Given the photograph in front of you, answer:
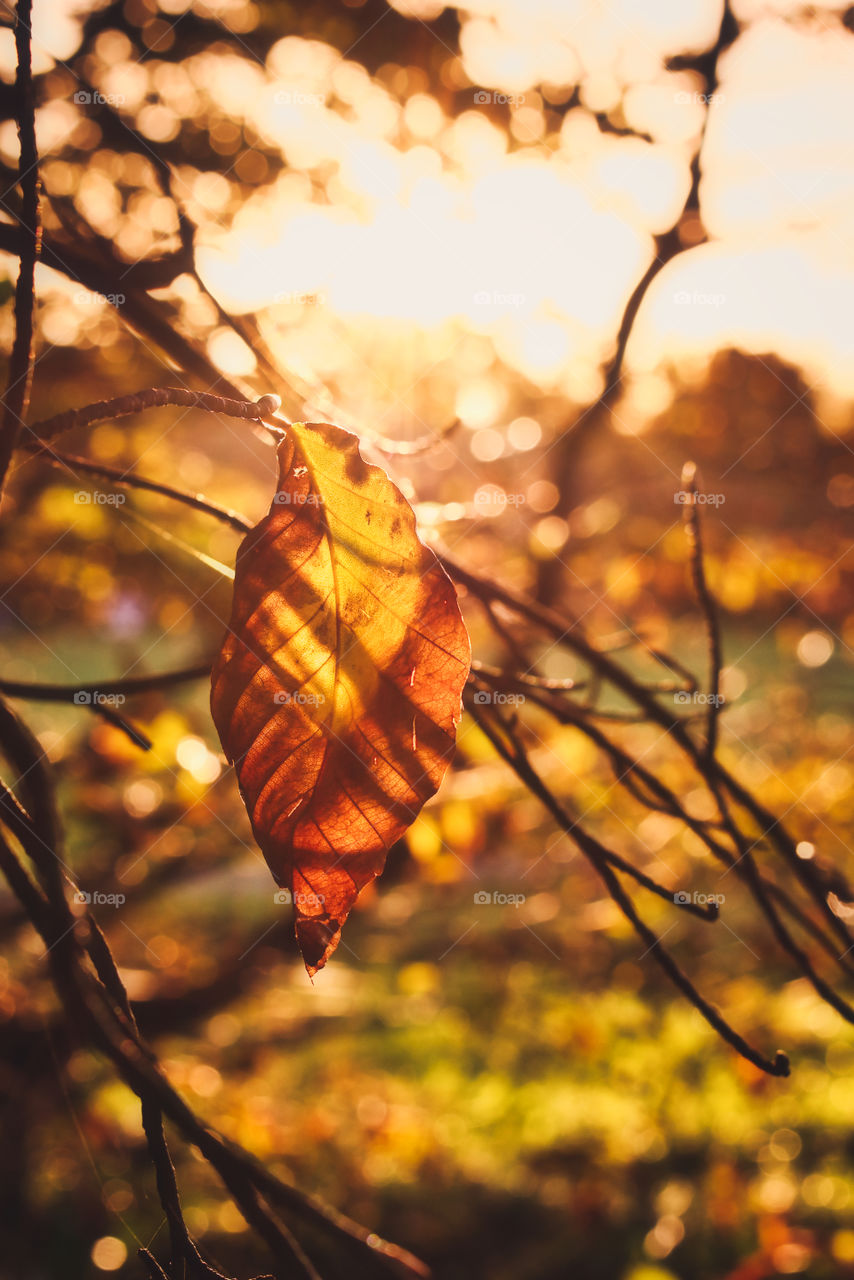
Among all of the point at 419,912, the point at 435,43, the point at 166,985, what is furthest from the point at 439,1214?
the point at 435,43

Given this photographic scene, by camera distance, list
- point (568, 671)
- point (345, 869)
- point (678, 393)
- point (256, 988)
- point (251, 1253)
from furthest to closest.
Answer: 1. point (568, 671)
2. point (678, 393)
3. point (256, 988)
4. point (251, 1253)
5. point (345, 869)

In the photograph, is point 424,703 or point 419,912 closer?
point 424,703

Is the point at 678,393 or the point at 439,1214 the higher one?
the point at 678,393

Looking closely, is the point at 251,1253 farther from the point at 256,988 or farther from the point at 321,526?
the point at 321,526

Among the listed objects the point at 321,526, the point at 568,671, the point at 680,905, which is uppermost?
the point at 568,671

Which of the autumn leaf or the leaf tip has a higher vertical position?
the autumn leaf

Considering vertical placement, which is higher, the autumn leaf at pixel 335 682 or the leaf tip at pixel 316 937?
the autumn leaf at pixel 335 682

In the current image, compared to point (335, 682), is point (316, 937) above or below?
below

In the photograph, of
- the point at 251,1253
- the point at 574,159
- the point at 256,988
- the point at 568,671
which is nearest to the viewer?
the point at 574,159
